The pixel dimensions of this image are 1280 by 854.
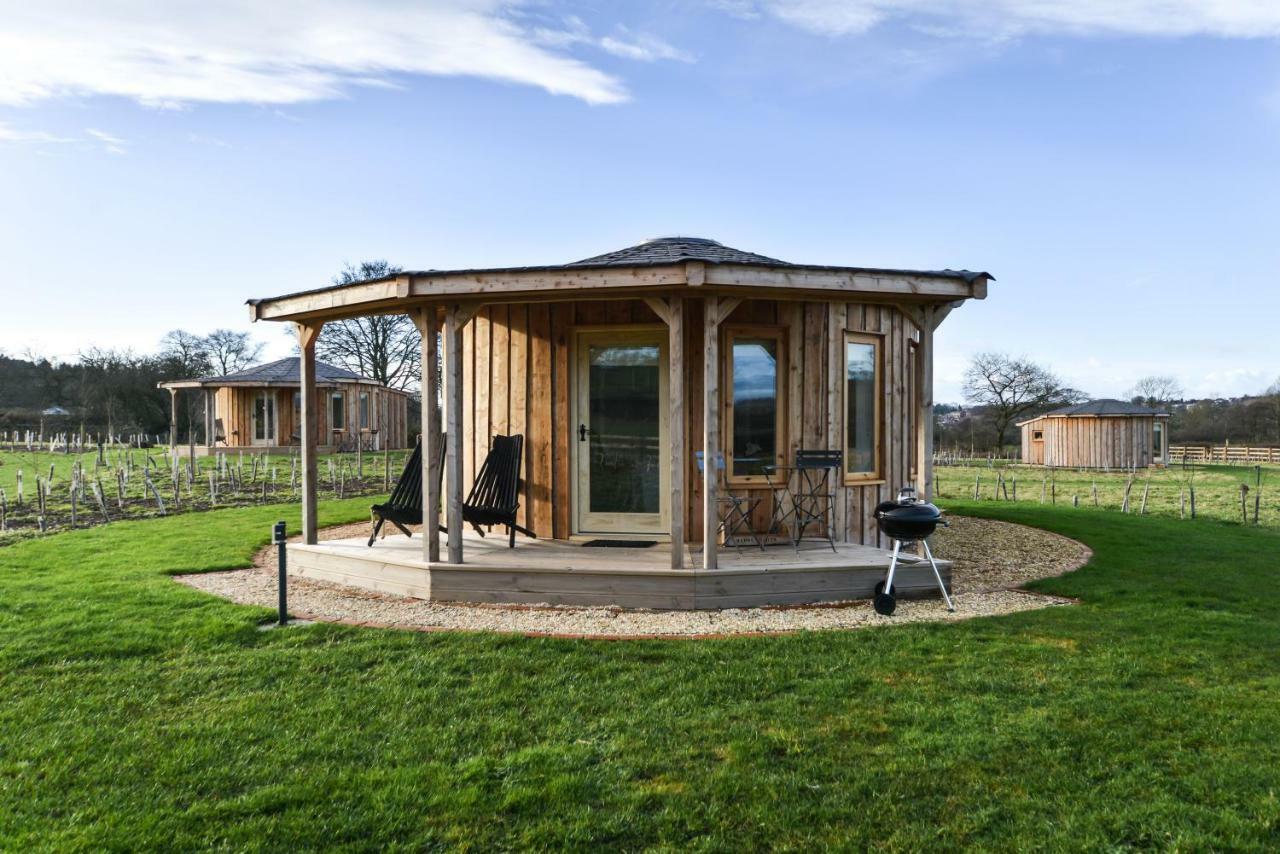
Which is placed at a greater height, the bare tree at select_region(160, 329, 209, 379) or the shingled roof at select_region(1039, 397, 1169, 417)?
the bare tree at select_region(160, 329, 209, 379)

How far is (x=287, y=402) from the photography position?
2480cm

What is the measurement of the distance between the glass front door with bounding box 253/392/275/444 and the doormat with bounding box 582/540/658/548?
21.2 metres

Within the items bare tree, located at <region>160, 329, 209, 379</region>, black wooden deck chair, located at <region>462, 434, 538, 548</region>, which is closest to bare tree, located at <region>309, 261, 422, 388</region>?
bare tree, located at <region>160, 329, 209, 379</region>

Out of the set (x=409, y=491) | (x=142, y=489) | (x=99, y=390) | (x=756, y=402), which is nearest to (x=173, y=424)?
(x=142, y=489)

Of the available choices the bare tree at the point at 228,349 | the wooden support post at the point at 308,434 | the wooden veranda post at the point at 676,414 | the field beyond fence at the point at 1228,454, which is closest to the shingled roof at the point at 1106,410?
the field beyond fence at the point at 1228,454

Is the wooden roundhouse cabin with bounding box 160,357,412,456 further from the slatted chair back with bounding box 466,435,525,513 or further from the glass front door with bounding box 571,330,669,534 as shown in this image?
the glass front door with bounding box 571,330,669,534

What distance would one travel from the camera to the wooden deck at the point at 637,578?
5426 mm

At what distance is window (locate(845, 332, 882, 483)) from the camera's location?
23.5 feet

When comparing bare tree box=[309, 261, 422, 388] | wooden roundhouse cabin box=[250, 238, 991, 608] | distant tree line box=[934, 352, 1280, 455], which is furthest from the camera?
distant tree line box=[934, 352, 1280, 455]

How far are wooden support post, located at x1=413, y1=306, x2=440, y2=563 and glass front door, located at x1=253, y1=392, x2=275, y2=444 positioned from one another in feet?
69.8

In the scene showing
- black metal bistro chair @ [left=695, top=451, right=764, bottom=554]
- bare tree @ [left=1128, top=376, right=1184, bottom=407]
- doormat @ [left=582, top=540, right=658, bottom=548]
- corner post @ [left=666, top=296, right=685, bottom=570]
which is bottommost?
doormat @ [left=582, top=540, right=658, bottom=548]

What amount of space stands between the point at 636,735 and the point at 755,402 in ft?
13.9

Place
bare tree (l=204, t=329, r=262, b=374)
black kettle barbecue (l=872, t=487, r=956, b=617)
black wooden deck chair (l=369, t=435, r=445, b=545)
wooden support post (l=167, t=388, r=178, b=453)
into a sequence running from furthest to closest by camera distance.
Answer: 1. bare tree (l=204, t=329, r=262, b=374)
2. wooden support post (l=167, t=388, r=178, b=453)
3. black wooden deck chair (l=369, t=435, r=445, b=545)
4. black kettle barbecue (l=872, t=487, r=956, b=617)

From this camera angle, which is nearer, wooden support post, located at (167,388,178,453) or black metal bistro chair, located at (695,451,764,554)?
black metal bistro chair, located at (695,451,764,554)
